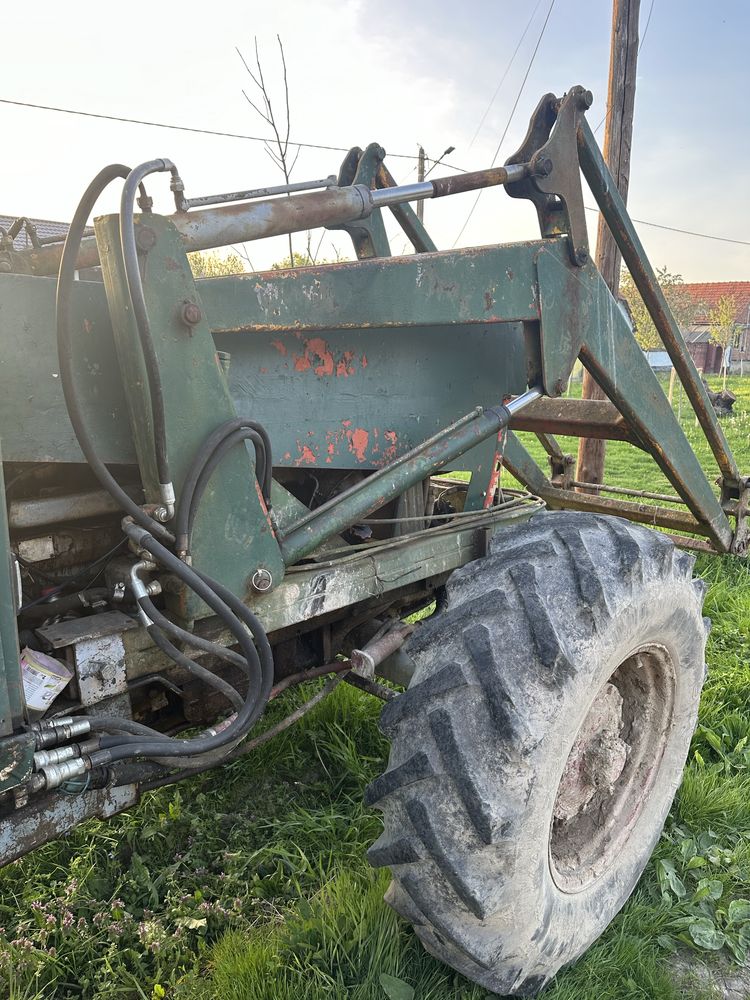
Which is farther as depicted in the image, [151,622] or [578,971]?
[578,971]

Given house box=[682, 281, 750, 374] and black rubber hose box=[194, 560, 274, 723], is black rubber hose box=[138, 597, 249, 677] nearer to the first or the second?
black rubber hose box=[194, 560, 274, 723]

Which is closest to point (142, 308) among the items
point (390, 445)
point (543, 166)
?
point (390, 445)

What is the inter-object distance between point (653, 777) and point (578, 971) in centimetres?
60

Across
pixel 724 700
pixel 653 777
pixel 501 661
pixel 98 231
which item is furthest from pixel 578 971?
pixel 98 231

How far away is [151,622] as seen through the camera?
155 cm

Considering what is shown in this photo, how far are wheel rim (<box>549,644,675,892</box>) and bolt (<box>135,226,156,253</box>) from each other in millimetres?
1577

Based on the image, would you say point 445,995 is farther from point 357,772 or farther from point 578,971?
point 357,772

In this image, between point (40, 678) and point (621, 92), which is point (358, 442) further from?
point (621, 92)

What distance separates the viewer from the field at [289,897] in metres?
1.94

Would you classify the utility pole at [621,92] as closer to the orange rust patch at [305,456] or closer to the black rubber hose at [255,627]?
the orange rust patch at [305,456]

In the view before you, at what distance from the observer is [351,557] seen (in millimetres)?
1986

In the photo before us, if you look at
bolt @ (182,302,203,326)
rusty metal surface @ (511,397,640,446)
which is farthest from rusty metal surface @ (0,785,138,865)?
rusty metal surface @ (511,397,640,446)

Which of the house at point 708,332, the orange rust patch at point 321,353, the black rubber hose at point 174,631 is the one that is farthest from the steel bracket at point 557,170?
the house at point 708,332

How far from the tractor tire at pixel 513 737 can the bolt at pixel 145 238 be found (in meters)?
1.04
